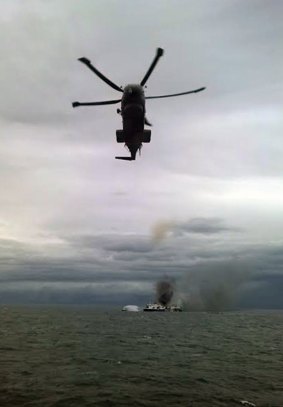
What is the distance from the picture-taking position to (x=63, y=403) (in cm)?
3581

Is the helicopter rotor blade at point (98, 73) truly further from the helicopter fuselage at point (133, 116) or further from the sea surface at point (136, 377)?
the sea surface at point (136, 377)

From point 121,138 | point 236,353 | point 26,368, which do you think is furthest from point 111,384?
point 236,353

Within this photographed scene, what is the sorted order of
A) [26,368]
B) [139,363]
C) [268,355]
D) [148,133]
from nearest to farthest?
[148,133] → [26,368] → [139,363] → [268,355]

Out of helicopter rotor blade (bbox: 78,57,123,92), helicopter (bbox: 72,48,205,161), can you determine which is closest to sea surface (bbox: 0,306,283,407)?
helicopter (bbox: 72,48,205,161)

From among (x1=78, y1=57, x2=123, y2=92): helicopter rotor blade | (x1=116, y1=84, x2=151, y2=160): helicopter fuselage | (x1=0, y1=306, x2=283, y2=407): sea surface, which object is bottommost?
(x1=0, y1=306, x2=283, y2=407): sea surface

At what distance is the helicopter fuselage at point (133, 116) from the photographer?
1430 inches

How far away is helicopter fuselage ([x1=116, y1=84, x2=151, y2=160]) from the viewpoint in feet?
119

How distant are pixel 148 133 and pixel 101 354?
42.5 m

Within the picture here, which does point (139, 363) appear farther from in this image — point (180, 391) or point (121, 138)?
point (121, 138)

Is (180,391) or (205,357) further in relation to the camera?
(205,357)

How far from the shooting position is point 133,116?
36.3 meters

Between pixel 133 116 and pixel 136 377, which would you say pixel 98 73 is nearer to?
pixel 133 116

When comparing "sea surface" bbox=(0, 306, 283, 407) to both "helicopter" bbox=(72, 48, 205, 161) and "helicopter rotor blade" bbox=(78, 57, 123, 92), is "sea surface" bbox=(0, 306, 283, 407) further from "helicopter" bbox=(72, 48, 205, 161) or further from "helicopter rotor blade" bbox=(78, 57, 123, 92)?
"helicopter rotor blade" bbox=(78, 57, 123, 92)

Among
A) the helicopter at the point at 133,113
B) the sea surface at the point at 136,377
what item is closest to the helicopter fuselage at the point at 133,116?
the helicopter at the point at 133,113
